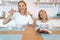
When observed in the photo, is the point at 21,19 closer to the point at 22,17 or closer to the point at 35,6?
the point at 22,17

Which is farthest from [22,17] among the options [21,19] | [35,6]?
[35,6]

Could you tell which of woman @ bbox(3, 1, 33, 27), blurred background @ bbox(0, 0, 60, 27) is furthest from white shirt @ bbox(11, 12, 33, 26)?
blurred background @ bbox(0, 0, 60, 27)

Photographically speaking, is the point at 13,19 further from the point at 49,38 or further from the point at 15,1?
the point at 49,38

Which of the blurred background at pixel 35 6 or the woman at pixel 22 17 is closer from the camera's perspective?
the woman at pixel 22 17

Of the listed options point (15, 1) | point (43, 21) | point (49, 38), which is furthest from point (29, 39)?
point (15, 1)

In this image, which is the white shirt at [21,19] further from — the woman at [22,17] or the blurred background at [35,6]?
the blurred background at [35,6]

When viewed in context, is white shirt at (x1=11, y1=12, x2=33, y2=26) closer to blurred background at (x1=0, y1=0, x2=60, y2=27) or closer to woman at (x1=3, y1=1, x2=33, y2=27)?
woman at (x1=3, y1=1, x2=33, y2=27)

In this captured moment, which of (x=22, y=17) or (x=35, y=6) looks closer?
(x=22, y=17)

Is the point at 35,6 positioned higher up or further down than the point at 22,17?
higher up

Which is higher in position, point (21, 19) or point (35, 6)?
point (35, 6)

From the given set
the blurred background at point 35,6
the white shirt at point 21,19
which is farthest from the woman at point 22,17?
the blurred background at point 35,6

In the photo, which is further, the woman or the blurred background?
the blurred background

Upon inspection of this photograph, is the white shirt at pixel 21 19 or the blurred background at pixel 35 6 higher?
the blurred background at pixel 35 6

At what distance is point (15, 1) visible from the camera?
3.21 meters
